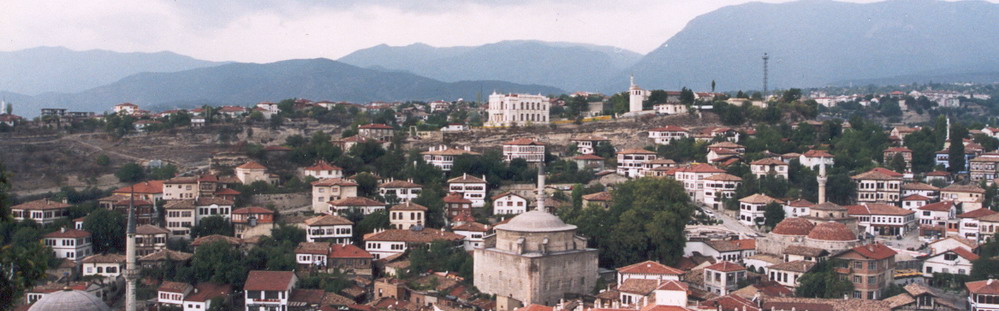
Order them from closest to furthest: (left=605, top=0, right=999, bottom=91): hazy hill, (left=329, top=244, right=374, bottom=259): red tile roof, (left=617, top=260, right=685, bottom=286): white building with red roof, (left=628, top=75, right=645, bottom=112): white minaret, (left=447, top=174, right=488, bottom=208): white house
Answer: (left=617, top=260, right=685, bottom=286): white building with red roof
(left=329, top=244, right=374, bottom=259): red tile roof
(left=447, top=174, right=488, bottom=208): white house
(left=628, top=75, right=645, bottom=112): white minaret
(left=605, top=0, right=999, bottom=91): hazy hill

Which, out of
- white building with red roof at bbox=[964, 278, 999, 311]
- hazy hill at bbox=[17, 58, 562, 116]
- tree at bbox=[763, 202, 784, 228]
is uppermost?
hazy hill at bbox=[17, 58, 562, 116]

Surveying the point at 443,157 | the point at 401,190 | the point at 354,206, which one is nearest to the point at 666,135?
the point at 443,157

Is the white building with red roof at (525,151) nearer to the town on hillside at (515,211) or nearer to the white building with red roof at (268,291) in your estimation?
the town on hillside at (515,211)

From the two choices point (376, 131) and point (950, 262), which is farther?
point (376, 131)

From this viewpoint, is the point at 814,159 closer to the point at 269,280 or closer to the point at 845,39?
the point at 269,280

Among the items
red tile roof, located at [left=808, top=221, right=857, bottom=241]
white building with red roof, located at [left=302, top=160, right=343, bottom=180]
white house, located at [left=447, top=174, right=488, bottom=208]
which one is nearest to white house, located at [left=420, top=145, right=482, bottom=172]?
white house, located at [left=447, top=174, right=488, bottom=208]

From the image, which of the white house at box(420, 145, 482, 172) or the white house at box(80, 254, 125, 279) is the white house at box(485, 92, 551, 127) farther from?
the white house at box(80, 254, 125, 279)
